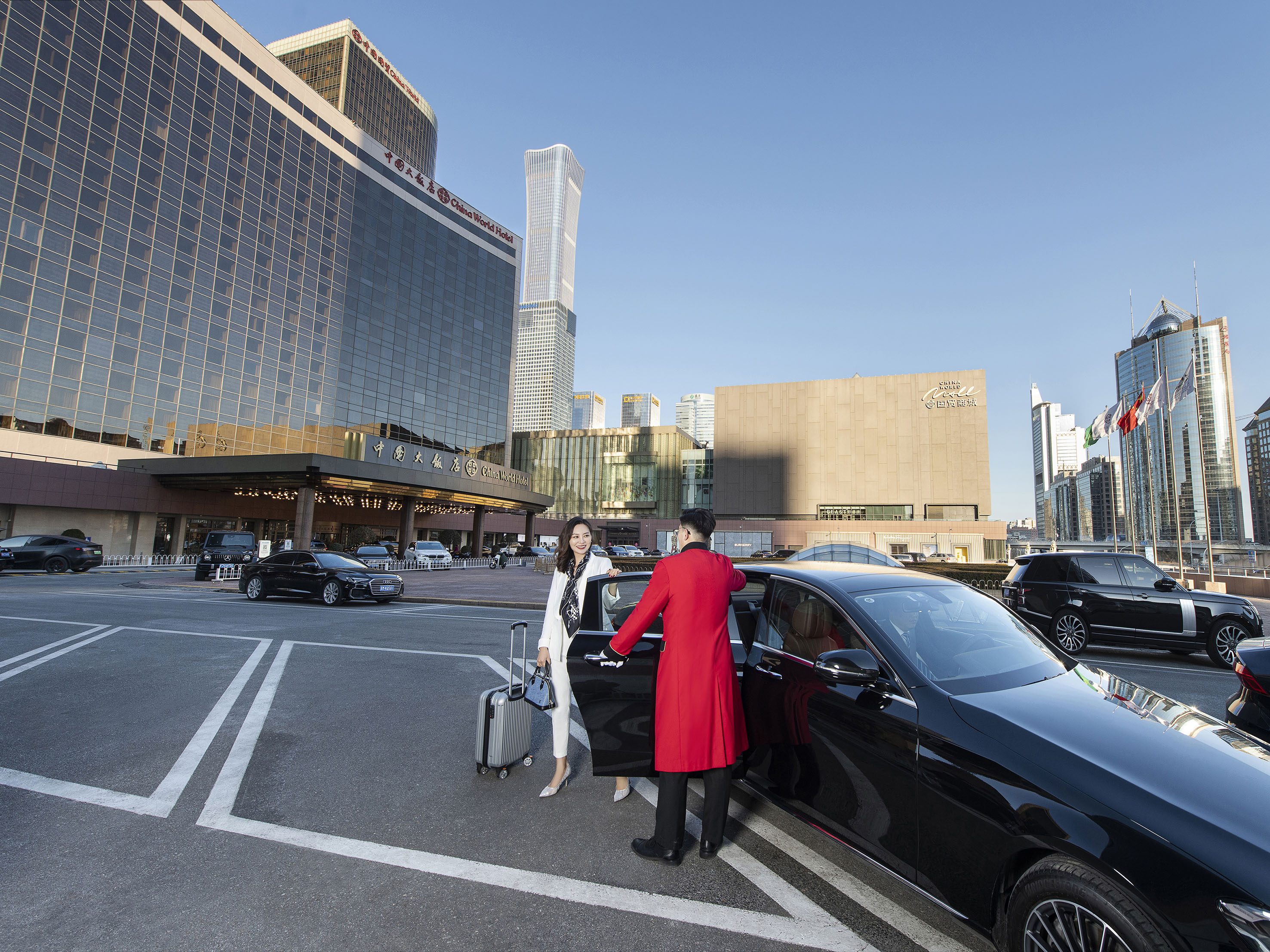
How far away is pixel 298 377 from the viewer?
55000 millimetres

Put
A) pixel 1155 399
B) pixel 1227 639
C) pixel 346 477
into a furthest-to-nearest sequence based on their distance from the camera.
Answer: pixel 346 477 < pixel 1155 399 < pixel 1227 639

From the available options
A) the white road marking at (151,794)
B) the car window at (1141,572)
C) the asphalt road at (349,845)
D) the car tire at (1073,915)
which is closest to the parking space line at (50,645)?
the asphalt road at (349,845)

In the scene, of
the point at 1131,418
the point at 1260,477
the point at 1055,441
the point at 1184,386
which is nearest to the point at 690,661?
the point at 1184,386

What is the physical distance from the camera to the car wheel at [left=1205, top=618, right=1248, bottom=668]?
909cm

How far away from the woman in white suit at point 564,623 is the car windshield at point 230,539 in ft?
85.9

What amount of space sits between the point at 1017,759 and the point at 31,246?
52381 mm

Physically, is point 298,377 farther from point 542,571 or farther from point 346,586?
point 346,586

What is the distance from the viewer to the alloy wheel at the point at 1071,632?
10094 millimetres

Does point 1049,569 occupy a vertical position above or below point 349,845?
above

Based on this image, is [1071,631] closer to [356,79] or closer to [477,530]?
[477,530]

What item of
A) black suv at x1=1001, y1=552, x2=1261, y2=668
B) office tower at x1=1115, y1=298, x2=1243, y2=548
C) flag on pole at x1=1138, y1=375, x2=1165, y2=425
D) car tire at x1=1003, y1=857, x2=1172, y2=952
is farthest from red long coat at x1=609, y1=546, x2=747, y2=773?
office tower at x1=1115, y1=298, x2=1243, y2=548

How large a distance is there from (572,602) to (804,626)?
1628 mm

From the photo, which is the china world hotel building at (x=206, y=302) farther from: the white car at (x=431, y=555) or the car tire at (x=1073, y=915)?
the car tire at (x=1073, y=915)

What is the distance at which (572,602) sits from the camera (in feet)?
14.3
